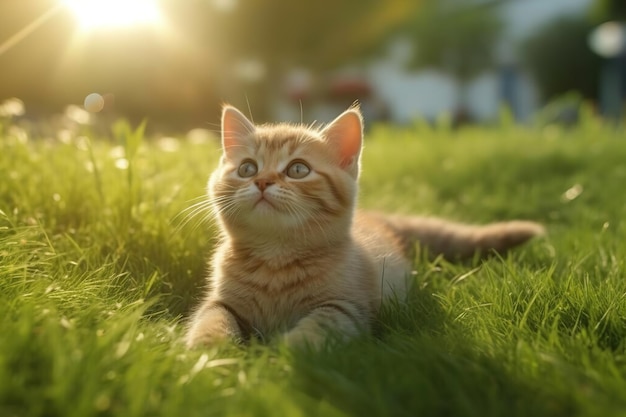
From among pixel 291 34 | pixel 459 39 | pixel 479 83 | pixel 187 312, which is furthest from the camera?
pixel 459 39

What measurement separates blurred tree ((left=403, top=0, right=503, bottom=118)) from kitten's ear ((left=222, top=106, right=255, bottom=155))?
15.3 metres

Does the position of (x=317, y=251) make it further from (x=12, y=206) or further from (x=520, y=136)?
(x=520, y=136)

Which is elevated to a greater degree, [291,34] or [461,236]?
[291,34]

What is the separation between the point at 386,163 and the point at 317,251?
321cm

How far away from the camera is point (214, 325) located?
1.72 meters

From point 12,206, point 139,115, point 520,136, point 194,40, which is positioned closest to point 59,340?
point 12,206

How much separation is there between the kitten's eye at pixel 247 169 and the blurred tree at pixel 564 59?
553 inches

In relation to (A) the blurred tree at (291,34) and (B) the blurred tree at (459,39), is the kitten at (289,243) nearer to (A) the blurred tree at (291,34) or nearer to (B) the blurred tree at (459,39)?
(A) the blurred tree at (291,34)

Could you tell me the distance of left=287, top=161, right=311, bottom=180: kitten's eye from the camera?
2.02 metres

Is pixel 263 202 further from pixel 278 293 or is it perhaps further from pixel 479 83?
pixel 479 83

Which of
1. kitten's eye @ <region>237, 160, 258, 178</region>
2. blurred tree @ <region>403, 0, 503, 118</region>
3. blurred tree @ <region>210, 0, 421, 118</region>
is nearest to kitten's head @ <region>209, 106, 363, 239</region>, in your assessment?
kitten's eye @ <region>237, 160, 258, 178</region>

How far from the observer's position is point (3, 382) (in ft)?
3.84

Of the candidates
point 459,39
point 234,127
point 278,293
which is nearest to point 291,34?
point 459,39

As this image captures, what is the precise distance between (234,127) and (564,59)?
14.5m
